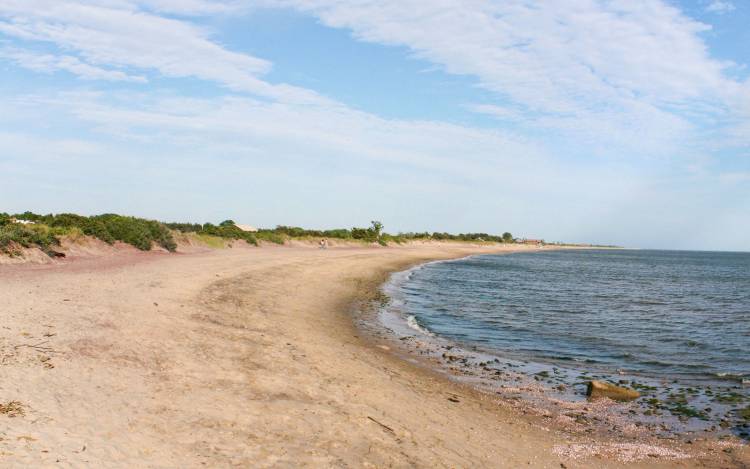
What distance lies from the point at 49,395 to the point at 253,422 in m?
2.90

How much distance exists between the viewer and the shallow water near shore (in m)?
11.5

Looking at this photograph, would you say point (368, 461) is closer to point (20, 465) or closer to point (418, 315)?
point (20, 465)

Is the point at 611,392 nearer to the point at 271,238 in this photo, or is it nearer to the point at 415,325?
the point at 415,325

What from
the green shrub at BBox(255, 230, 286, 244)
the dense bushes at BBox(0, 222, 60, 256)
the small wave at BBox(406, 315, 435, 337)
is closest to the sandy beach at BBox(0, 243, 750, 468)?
the small wave at BBox(406, 315, 435, 337)

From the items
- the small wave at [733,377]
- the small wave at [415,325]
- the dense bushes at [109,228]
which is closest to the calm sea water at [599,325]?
the small wave at [733,377]

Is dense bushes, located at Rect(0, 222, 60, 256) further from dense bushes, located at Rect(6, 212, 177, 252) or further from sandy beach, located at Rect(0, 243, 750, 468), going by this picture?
sandy beach, located at Rect(0, 243, 750, 468)

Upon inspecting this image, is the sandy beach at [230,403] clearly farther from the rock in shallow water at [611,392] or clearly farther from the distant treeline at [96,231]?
the distant treeline at [96,231]

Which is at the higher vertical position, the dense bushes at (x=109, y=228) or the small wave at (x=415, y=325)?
the dense bushes at (x=109, y=228)

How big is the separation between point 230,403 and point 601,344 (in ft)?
48.1

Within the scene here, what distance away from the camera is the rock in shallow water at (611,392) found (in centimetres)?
1155

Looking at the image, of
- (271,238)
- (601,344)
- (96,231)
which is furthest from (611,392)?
(271,238)

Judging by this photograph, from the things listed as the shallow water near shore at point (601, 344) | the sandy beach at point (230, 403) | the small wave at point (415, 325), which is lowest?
the small wave at point (415, 325)

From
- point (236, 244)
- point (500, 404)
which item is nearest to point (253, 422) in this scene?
point (500, 404)

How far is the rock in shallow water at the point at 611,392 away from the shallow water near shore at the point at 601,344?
13.2 inches
